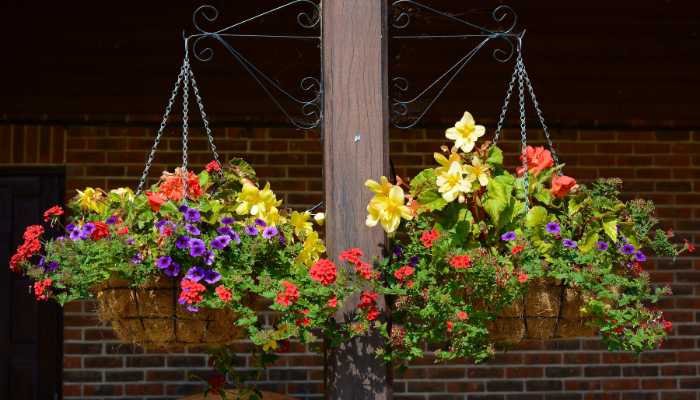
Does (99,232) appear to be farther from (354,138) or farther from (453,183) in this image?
(453,183)

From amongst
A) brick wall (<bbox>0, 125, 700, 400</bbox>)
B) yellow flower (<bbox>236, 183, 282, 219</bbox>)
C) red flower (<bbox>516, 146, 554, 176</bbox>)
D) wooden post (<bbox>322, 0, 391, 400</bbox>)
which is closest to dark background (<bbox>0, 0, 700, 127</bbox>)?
brick wall (<bbox>0, 125, 700, 400</bbox>)

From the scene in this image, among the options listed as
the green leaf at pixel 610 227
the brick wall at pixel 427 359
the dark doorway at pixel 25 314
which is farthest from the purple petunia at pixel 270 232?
the dark doorway at pixel 25 314

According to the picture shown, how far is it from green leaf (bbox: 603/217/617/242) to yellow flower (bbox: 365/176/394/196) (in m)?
0.62

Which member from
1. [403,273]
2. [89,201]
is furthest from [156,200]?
[403,273]

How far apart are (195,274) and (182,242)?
0.10 m

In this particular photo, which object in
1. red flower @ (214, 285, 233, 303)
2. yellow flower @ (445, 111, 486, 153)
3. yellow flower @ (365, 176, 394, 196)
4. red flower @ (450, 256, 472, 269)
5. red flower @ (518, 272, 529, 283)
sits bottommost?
red flower @ (214, 285, 233, 303)

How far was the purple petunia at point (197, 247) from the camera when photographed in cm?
297

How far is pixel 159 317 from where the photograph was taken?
3049 millimetres

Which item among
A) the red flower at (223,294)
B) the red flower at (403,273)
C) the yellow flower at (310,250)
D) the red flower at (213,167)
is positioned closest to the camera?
the red flower at (223,294)

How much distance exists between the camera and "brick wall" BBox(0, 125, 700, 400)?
532 cm

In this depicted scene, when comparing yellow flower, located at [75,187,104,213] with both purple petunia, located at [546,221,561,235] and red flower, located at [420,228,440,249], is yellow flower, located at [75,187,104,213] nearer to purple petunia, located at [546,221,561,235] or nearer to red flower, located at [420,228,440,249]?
red flower, located at [420,228,440,249]

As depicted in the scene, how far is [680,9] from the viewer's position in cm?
538

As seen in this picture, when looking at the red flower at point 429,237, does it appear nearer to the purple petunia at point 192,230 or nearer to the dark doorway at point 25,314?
the purple petunia at point 192,230

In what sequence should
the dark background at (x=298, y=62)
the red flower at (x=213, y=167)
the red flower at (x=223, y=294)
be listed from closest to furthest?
1. the red flower at (x=223, y=294)
2. the red flower at (x=213, y=167)
3. the dark background at (x=298, y=62)
